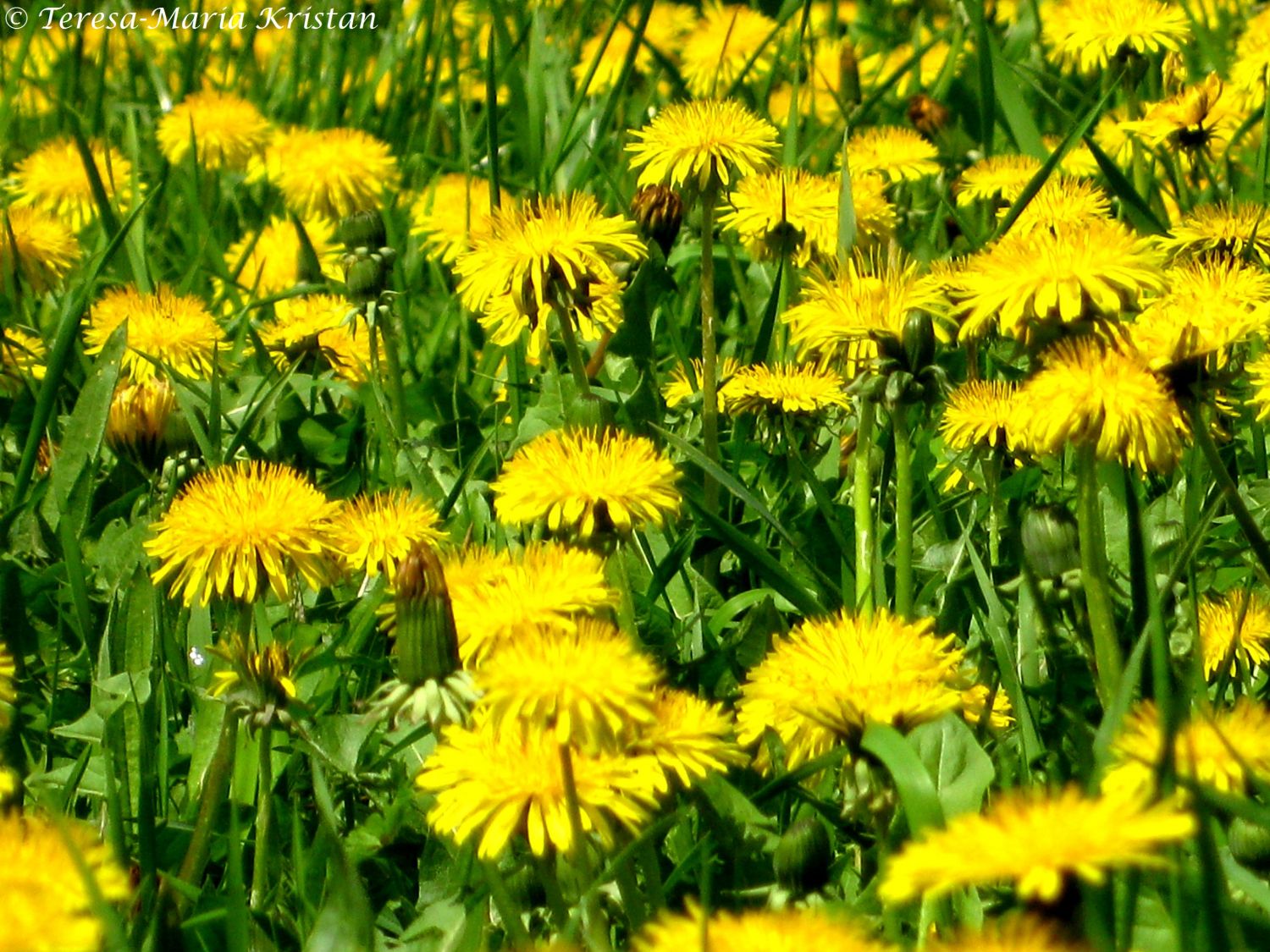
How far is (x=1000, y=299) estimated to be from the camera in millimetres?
1575

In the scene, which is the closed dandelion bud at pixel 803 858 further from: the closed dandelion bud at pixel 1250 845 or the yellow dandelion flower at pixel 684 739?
the closed dandelion bud at pixel 1250 845

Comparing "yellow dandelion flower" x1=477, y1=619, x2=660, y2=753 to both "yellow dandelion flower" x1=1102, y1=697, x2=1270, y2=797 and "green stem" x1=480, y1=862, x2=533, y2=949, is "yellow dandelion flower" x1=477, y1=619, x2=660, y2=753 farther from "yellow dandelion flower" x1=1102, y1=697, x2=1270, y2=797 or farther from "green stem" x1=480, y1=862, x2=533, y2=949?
"yellow dandelion flower" x1=1102, y1=697, x2=1270, y2=797

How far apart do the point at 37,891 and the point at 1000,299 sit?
0.94m

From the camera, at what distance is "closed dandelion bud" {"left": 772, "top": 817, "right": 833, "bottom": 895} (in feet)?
4.42

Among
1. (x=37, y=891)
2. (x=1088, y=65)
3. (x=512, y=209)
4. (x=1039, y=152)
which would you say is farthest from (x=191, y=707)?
(x=1088, y=65)

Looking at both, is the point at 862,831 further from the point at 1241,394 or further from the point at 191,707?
the point at 1241,394

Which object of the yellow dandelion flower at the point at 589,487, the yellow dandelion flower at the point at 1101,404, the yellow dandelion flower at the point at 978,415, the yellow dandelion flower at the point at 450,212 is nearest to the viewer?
the yellow dandelion flower at the point at 1101,404

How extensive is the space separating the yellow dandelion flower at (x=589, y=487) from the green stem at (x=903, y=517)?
0.83ft

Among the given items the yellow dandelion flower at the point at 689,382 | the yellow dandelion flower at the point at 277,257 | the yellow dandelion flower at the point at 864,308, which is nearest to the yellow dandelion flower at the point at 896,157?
the yellow dandelion flower at the point at 689,382

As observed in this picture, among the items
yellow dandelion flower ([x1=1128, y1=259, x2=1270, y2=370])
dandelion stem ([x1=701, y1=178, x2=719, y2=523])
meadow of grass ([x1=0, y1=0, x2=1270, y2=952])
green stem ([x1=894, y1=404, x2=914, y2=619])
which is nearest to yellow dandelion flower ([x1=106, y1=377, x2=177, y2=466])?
meadow of grass ([x1=0, y1=0, x2=1270, y2=952])

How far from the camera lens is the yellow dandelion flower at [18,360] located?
2590 millimetres

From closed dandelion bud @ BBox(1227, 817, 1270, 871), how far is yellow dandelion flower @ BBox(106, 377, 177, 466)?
4.48 feet

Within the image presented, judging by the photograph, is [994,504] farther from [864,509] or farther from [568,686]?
[568,686]

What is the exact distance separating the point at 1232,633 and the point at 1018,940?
2.96ft
